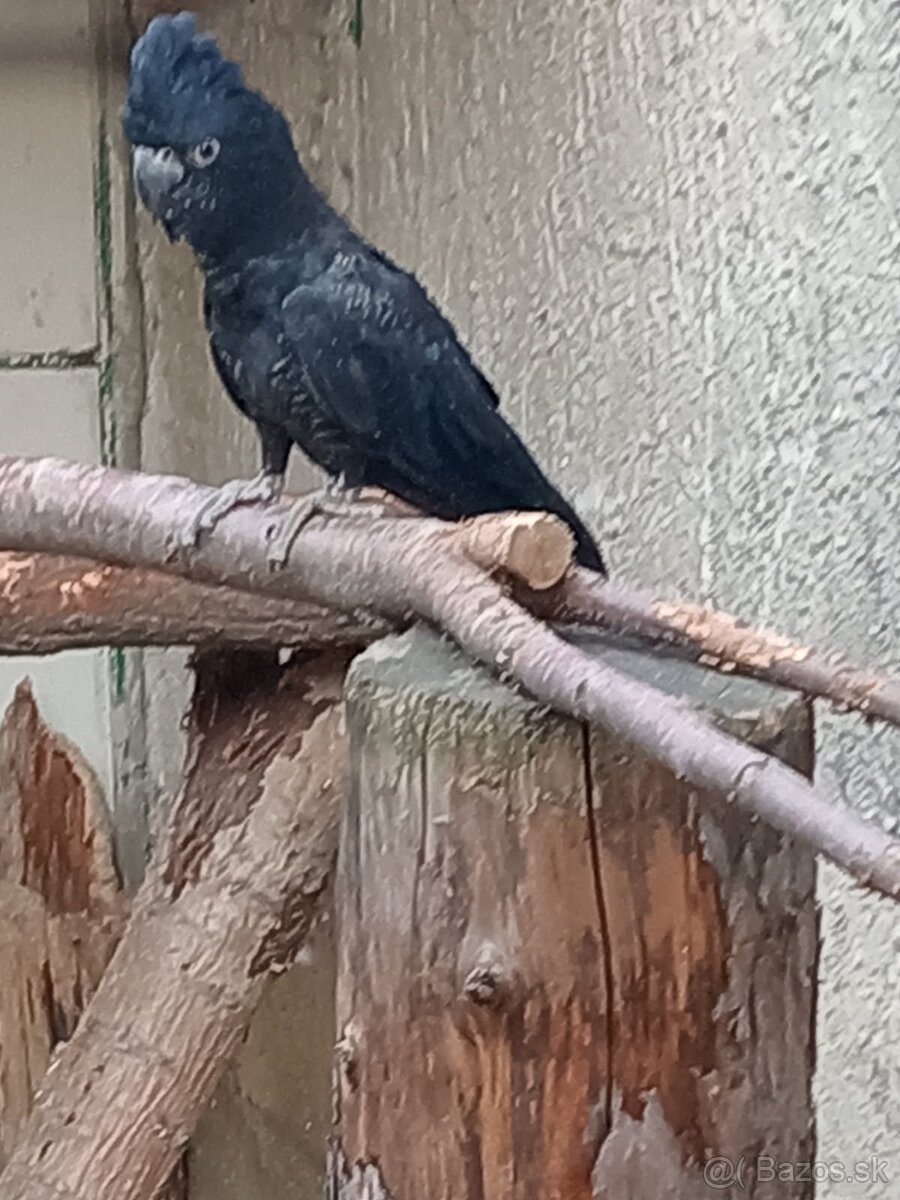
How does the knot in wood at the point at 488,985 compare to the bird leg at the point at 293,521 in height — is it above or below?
below

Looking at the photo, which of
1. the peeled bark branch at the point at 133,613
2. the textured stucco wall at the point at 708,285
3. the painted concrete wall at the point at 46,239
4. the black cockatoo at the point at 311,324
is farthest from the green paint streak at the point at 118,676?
the black cockatoo at the point at 311,324

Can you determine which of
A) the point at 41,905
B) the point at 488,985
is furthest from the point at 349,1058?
the point at 41,905

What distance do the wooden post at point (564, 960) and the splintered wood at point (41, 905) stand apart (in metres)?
0.82

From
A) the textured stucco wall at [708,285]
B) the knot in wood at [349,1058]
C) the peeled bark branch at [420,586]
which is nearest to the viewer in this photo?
the peeled bark branch at [420,586]

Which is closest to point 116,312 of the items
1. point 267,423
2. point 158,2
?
point 158,2

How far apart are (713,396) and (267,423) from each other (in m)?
0.26

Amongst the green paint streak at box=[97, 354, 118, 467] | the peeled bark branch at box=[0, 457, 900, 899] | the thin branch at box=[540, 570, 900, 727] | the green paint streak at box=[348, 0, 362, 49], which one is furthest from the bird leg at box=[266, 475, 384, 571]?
the green paint streak at box=[97, 354, 118, 467]

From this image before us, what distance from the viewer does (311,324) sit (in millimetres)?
750

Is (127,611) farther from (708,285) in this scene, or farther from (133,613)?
(708,285)

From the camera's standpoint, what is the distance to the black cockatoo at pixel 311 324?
0.73m

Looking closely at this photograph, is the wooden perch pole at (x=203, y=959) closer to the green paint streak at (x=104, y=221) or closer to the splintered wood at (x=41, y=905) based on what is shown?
the splintered wood at (x=41, y=905)

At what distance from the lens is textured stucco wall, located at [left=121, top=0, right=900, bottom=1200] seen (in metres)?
0.82

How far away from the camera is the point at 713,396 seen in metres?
0.92

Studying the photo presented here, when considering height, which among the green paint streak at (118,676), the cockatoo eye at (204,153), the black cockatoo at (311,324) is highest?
the cockatoo eye at (204,153)
